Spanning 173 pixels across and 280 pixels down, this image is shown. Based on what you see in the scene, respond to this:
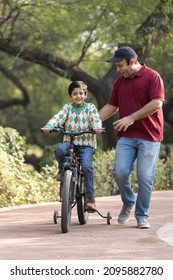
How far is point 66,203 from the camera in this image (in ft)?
29.0

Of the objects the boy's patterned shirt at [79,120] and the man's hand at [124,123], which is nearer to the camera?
the man's hand at [124,123]

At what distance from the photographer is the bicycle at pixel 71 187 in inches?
348

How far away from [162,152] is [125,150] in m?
14.1

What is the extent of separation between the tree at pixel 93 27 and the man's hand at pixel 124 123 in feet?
32.2

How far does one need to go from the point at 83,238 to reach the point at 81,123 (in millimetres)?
1524

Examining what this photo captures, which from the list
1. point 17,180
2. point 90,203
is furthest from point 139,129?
point 17,180

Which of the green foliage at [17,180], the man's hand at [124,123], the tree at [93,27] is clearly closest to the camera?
the man's hand at [124,123]

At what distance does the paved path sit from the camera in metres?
7.41

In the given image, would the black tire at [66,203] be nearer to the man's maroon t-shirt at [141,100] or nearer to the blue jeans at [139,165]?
the blue jeans at [139,165]

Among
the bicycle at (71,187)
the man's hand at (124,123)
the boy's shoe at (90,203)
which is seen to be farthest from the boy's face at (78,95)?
the boy's shoe at (90,203)

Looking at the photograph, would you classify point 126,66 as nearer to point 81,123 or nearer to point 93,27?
point 81,123

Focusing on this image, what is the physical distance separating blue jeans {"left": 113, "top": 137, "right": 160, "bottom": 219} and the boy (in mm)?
328

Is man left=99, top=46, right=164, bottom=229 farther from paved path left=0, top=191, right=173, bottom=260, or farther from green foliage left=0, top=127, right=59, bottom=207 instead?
green foliage left=0, top=127, right=59, bottom=207

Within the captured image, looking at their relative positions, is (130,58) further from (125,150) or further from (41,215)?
(41,215)
